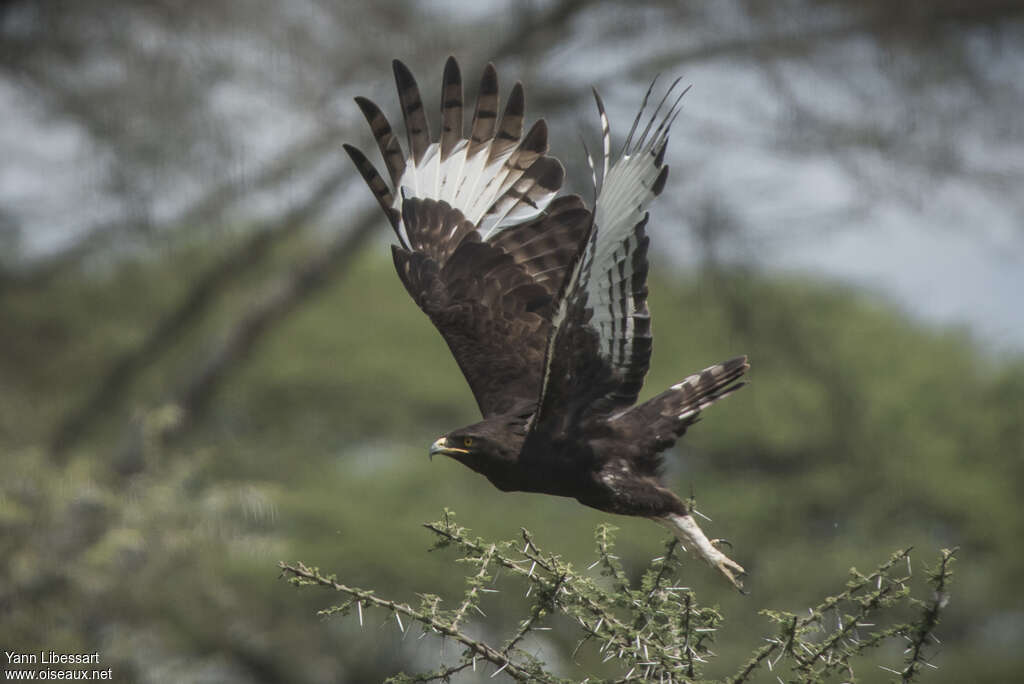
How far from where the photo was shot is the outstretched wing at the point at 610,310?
2.82 metres

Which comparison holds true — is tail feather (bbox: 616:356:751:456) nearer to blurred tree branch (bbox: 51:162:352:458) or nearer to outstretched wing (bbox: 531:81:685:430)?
outstretched wing (bbox: 531:81:685:430)

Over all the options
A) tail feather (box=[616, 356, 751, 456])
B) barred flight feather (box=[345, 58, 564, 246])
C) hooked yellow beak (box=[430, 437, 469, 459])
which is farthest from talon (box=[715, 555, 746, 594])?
barred flight feather (box=[345, 58, 564, 246])

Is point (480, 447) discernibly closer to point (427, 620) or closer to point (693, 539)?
point (693, 539)

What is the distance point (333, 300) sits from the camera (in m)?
16.5

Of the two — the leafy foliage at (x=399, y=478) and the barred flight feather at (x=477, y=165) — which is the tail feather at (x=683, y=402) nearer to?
the barred flight feather at (x=477, y=165)

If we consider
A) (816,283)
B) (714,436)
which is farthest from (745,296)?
(816,283)

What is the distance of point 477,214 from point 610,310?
47.3 inches

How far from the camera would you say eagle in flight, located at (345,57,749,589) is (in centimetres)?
287

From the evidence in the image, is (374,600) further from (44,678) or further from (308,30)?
(308,30)

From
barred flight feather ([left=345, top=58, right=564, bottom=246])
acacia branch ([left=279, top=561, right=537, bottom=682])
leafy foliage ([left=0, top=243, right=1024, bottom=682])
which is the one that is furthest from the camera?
leafy foliage ([left=0, top=243, right=1024, bottom=682])

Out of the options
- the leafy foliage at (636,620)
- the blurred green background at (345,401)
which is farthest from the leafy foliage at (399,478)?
the leafy foliage at (636,620)

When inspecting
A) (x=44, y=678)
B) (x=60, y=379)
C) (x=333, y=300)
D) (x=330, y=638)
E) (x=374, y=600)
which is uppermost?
(x=333, y=300)

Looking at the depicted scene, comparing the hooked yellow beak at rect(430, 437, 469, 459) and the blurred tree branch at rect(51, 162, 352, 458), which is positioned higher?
the blurred tree branch at rect(51, 162, 352, 458)

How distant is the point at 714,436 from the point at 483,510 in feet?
8.51
